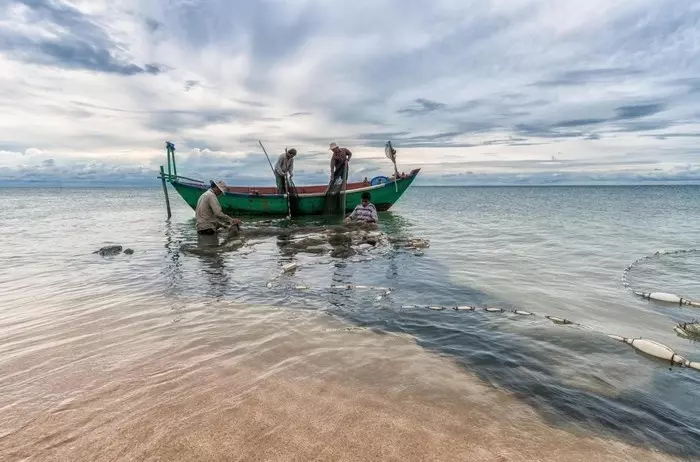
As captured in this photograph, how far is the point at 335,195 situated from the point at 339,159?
249 centimetres

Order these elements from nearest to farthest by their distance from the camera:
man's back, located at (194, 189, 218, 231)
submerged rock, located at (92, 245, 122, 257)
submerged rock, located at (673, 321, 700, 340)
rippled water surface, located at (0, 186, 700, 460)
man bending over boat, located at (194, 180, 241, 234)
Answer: rippled water surface, located at (0, 186, 700, 460) → submerged rock, located at (673, 321, 700, 340) → submerged rock, located at (92, 245, 122, 257) → man bending over boat, located at (194, 180, 241, 234) → man's back, located at (194, 189, 218, 231)

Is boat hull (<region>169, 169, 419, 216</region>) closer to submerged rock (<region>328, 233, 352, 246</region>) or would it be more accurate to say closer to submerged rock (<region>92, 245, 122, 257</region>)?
submerged rock (<region>328, 233, 352, 246</region>)

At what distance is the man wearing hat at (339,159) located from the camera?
20438mm

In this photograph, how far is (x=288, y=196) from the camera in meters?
22.8

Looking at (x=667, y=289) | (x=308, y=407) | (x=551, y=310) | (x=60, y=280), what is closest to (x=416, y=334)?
(x=308, y=407)

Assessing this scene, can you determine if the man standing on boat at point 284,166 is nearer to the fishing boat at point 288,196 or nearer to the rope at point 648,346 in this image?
the fishing boat at point 288,196

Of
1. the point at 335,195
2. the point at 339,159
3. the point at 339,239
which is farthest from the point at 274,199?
the point at 339,239

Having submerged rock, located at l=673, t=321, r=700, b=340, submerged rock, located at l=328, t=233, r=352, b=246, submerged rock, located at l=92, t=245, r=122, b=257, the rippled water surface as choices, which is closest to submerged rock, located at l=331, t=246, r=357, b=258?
submerged rock, located at l=328, t=233, r=352, b=246

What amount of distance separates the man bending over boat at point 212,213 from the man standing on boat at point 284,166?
760 centimetres

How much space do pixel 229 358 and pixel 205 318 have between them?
1.65m

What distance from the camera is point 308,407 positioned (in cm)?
340

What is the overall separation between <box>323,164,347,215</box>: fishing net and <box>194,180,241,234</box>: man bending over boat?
8.20 meters

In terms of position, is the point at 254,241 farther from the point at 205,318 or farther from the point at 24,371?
the point at 24,371

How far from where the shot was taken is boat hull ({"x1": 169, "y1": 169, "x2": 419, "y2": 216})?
2325 cm
